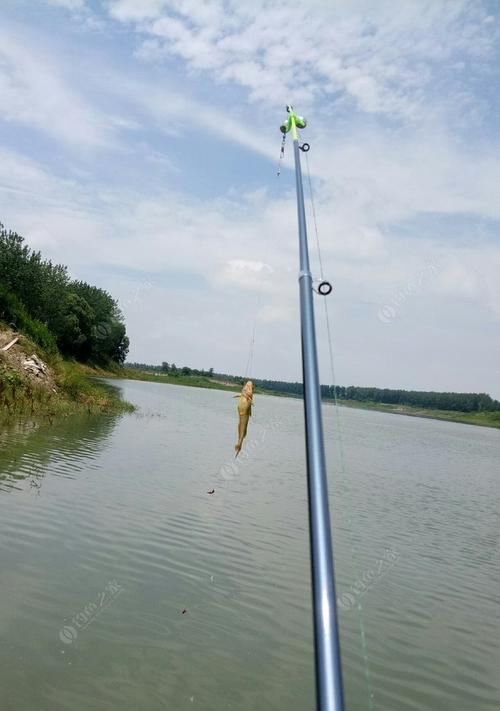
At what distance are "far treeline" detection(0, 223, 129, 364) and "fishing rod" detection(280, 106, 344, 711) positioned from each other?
31.5m

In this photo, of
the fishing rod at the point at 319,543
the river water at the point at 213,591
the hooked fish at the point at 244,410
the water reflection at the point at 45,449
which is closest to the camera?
the fishing rod at the point at 319,543

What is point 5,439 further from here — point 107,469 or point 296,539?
point 296,539

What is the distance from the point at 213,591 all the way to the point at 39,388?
20415 millimetres

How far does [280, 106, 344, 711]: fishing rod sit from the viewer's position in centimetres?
204

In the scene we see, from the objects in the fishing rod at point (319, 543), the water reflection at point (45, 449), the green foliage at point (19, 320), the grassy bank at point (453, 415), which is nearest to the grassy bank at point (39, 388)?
the green foliage at point (19, 320)

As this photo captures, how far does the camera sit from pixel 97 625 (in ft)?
22.1

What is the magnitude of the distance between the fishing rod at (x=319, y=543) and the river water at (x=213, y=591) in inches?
124

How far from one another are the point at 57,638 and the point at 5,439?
11623mm

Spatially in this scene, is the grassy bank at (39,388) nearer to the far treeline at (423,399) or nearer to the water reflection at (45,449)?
the water reflection at (45,449)

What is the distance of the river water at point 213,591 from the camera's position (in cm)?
591

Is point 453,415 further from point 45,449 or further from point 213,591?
point 213,591

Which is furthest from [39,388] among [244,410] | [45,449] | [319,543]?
[319,543]

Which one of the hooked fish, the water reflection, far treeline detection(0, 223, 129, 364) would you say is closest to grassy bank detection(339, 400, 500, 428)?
far treeline detection(0, 223, 129, 364)

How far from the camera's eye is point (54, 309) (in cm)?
7256
